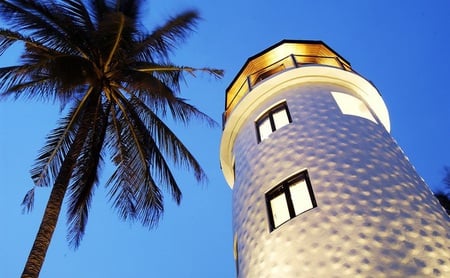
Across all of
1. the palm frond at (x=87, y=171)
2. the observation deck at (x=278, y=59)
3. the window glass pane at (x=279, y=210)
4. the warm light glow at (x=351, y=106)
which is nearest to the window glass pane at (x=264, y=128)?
the warm light glow at (x=351, y=106)

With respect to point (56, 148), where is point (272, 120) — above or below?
above

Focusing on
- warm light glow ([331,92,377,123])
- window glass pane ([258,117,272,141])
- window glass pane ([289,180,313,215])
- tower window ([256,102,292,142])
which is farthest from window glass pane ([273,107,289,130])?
window glass pane ([289,180,313,215])

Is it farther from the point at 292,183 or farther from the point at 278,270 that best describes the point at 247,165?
the point at 278,270

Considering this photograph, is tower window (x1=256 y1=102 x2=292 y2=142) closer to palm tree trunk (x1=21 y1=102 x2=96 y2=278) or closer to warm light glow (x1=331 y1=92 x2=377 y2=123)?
warm light glow (x1=331 y1=92 x2=377 y2=123)

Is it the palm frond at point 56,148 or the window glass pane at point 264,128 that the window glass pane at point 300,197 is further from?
the palm frond at point 56,148

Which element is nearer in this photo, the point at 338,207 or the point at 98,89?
the point at 338,207

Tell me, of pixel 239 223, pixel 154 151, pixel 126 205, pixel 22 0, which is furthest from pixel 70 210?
pixel 22 0

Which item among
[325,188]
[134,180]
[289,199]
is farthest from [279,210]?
[134,180]

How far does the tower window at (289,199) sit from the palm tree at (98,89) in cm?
306

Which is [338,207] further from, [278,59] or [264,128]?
[278,59]

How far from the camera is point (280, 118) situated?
43.0 feet

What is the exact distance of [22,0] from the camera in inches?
432

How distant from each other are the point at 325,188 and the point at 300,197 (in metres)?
0.65

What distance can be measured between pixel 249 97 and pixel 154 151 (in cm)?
370
